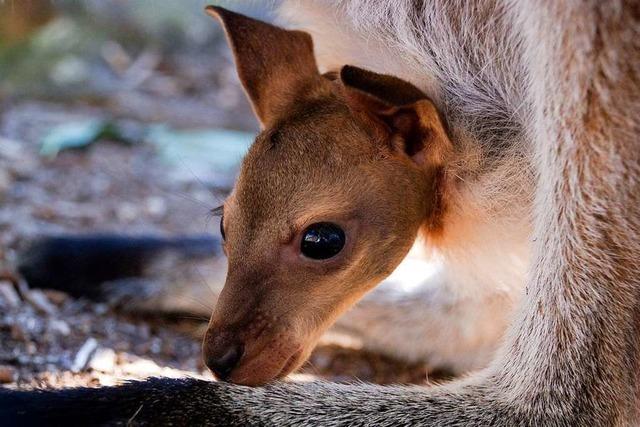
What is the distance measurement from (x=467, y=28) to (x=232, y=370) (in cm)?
119

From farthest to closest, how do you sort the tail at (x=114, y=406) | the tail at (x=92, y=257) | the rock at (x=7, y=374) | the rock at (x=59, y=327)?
the tail at (x=92, y=257), the rock at (x=59, y=327), the rock at (x=7, y=374), the tail at (x=114, y=406)

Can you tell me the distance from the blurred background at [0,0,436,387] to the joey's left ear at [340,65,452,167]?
107cm

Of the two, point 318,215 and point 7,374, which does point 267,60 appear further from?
point 7,374

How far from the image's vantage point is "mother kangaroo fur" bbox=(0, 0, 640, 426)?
7.68 feet

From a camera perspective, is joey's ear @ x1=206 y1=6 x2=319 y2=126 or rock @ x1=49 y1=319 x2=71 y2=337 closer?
joey's ear @ x1=206 y1=6 x2=319 y2=126

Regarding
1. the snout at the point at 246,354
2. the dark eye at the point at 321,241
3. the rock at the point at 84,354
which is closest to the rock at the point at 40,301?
the rock at the point at 84,354

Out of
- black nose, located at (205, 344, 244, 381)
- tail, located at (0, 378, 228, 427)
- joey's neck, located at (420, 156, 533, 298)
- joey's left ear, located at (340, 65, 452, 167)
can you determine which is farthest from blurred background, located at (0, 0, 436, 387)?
joey's left ear, located at (340, 65, 452, 167)

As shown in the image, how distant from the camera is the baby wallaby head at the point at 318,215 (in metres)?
2.64

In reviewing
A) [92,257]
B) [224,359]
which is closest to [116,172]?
[92,257]

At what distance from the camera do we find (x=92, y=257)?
13.5 feet

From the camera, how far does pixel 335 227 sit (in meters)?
2.72

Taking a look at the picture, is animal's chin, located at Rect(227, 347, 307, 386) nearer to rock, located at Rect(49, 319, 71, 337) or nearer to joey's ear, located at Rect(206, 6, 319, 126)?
joey's ear, located at Rect(206, 6, 319, 126)

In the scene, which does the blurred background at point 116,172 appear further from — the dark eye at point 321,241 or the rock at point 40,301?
the dark eye at point 321,241

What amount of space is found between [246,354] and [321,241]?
1.24ft
